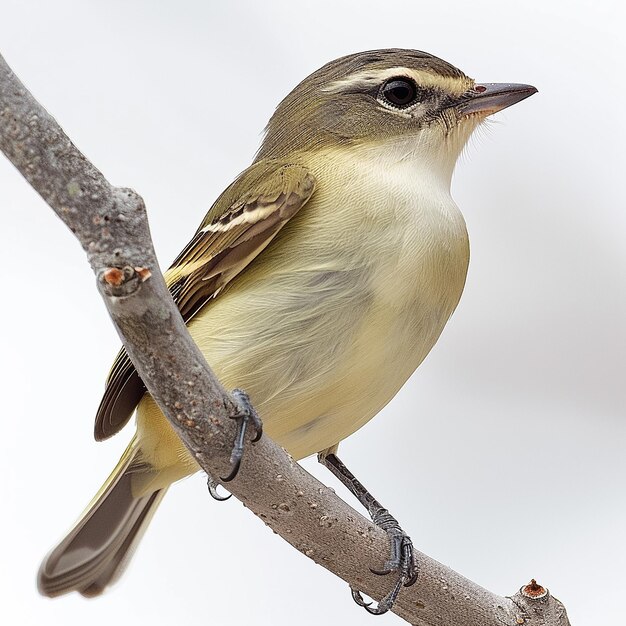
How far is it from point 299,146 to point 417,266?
0.52m

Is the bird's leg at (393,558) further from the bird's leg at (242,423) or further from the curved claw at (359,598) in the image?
the bird's leg at (242,423)

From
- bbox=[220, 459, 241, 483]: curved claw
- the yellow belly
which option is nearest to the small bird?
the yellow belly

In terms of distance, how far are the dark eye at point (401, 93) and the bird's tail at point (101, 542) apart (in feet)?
3.44

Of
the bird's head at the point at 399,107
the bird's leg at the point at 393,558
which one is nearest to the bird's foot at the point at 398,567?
the bird's leg at the point at 393,558

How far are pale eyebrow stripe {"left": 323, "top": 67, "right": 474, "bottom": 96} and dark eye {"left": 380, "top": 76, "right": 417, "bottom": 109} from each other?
2 centimetres

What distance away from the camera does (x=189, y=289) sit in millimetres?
1992

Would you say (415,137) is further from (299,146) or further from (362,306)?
(362,306)

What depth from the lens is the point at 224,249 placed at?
76.9 inches

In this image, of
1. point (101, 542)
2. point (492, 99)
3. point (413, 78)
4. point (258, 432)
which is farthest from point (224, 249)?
point (101, 542)

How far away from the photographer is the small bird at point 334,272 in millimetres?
1869

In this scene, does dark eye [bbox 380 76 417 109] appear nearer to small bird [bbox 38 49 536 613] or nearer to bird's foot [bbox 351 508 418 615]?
small bird [bbox 38 49 536 613]

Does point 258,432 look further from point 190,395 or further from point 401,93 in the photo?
point 401,93

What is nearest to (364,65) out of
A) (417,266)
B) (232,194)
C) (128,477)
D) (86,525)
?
(232,194)

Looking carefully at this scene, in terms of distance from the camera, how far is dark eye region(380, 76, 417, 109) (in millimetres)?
2207
